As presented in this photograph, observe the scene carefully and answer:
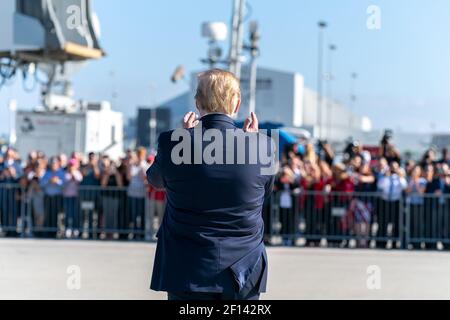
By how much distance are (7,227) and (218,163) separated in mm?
14341

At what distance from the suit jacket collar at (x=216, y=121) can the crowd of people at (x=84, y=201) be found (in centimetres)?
1314

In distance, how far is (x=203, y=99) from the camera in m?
4.67

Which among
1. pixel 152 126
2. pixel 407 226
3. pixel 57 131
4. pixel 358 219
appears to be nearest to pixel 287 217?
pixel 358 219

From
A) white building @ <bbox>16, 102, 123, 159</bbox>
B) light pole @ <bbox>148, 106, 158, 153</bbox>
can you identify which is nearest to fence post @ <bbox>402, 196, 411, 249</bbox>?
white building @ <bbox>16, 102, 123, 159</bbox>

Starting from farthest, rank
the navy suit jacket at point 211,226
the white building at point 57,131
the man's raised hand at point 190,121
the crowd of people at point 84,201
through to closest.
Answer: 1. the white building at point 57,131
2. the crowd of people at point 84,201
3. the man's raised hand at point 190,121
4. the navy suit jacket at point 211,226

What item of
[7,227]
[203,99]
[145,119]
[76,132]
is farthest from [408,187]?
[145,119]

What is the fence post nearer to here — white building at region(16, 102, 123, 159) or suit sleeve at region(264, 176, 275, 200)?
white building at region(16, 102, 123, 159)

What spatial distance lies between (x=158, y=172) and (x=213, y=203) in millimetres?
327

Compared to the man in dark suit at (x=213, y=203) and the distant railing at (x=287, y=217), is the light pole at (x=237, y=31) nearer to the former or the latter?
the distant railing at (x=287, y=217)

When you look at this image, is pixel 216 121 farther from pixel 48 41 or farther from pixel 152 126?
pixel 152 126

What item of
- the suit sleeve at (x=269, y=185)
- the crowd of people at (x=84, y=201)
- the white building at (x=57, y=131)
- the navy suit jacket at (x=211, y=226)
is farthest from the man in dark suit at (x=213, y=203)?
the white building at (x=57, y=131)

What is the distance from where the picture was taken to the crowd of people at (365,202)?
16.9 m

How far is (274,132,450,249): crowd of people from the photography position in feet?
55.5
